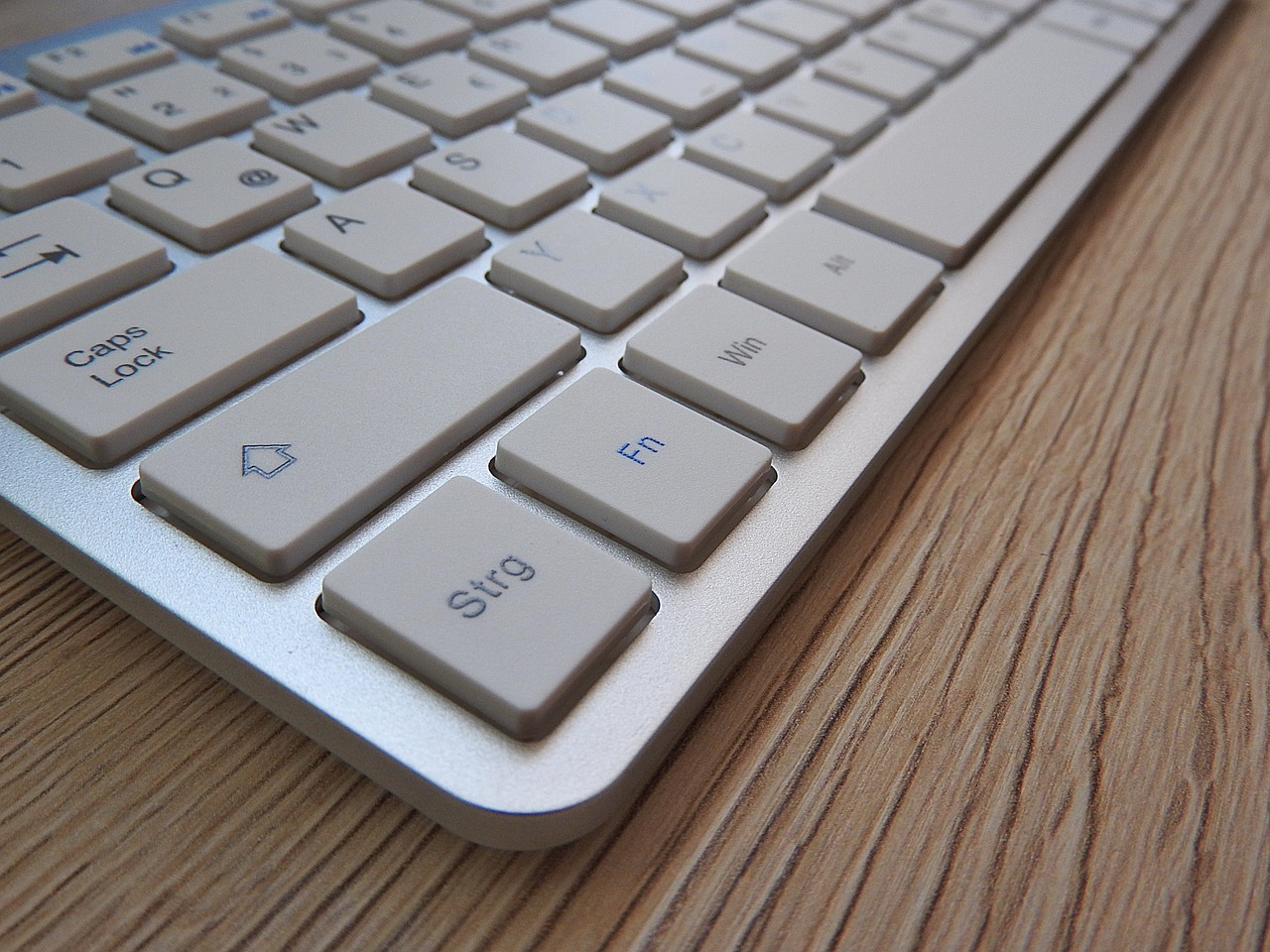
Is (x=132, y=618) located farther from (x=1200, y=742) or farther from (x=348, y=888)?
(x=1200, y=742)

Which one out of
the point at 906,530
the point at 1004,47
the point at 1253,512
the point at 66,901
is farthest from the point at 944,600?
Answer: the point at 1004,47

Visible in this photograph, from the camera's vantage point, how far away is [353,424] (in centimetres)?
25

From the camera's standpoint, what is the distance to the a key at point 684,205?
1.15ft

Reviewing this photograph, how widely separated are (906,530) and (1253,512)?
0.42 ft

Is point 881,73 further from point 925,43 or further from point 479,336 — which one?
point 479,336

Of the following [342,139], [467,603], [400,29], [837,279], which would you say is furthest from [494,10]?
[467,603]

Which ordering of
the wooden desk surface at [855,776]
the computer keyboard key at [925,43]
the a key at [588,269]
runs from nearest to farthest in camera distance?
1. the wooden desk surface at [855,776]
2. the a key at [588,269]
3. the computer keyboard key at [925,43]

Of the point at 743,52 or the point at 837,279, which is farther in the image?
the point at 743,52

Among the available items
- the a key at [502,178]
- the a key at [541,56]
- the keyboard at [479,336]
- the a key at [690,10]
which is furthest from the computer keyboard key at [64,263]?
the a key at [690,10]

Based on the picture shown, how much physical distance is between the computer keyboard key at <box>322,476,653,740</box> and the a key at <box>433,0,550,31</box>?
0.36 m

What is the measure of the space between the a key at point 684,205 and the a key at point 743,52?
13 cm

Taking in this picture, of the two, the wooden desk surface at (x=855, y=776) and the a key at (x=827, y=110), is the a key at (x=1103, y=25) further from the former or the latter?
the wooden desk surface at (x=855, y=776)

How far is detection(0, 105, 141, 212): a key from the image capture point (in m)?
0.32

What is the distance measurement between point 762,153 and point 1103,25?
1.07ft
